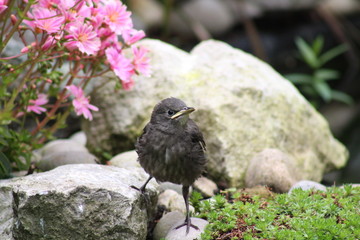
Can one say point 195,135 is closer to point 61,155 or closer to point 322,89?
point 61,155

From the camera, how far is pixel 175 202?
15.4 feet

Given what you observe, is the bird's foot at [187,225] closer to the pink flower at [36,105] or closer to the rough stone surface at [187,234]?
the rough stone surface at [187,234]

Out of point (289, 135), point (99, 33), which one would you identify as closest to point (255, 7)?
point (289, 135)

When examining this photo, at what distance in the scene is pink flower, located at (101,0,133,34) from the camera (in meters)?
4.29

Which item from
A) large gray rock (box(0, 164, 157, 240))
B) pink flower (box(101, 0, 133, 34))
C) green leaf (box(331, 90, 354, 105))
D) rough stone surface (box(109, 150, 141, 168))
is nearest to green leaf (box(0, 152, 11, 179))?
large gray rock (box(0, 164, 157, 240))

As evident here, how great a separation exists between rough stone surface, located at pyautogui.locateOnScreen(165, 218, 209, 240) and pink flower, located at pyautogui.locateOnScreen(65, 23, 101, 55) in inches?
60.3

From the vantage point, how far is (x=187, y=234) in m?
3.85

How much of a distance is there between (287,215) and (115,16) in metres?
2.12

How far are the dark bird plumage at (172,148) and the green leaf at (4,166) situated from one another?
1.12 metres

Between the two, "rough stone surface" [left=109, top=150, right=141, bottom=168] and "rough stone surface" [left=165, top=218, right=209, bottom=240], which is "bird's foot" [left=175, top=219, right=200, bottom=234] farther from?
"rough stone surface" [left=109, top=150, right=141, bottom=168]

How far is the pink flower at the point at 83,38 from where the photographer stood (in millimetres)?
4000

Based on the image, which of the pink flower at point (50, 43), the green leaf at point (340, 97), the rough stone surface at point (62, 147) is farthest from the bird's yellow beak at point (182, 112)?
the green leaf at point (340, 97)

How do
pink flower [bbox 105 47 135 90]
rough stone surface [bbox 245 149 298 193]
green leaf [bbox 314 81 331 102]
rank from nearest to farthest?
pink flower [bbox 105 47 135 90], rough stone surface [bbox 245 149 298 193], green leaf [bbox 314 81 331 102]

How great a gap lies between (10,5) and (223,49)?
3.05 metres
